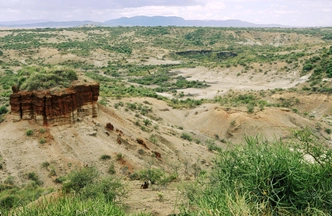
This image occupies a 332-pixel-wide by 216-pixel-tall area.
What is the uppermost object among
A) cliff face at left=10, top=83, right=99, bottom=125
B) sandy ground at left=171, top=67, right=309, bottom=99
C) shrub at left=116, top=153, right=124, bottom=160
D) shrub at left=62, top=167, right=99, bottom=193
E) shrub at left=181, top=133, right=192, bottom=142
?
cliff face at left=10, top=83, right=99, bottom=125

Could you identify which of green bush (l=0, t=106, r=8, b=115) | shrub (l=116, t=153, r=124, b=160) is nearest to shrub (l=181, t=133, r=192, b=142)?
shrub (l=116, t=153, r=124, b=160)

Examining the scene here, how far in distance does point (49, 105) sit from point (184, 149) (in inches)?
469

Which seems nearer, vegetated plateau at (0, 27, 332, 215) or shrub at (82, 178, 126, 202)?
vegetated plateau at (0, 27, 332, 215)

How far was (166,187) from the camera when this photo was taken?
1766 cm

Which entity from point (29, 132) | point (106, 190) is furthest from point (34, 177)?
point (106, 190)

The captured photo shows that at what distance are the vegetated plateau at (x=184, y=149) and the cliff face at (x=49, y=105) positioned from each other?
60 cm

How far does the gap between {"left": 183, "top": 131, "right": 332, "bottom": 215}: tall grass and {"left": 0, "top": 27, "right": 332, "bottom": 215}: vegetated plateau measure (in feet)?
0.11

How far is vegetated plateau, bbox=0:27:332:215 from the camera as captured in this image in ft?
29.5

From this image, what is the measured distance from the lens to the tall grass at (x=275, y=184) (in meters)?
8.41

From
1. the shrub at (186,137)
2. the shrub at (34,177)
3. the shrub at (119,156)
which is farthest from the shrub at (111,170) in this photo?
the shrub at (186,137)

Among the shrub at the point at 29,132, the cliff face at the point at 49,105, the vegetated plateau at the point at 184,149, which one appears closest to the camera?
the vegetated plateau at the point at 184,149

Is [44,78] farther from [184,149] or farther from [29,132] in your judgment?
[184,149]

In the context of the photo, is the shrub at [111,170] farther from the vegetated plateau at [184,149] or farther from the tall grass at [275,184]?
the tall grass at [275,184]

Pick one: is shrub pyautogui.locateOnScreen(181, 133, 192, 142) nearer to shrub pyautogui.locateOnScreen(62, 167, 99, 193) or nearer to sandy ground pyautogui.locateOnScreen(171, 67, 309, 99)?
shrub pyautogui.locateOnScreen(62, 167, 99, 193)
